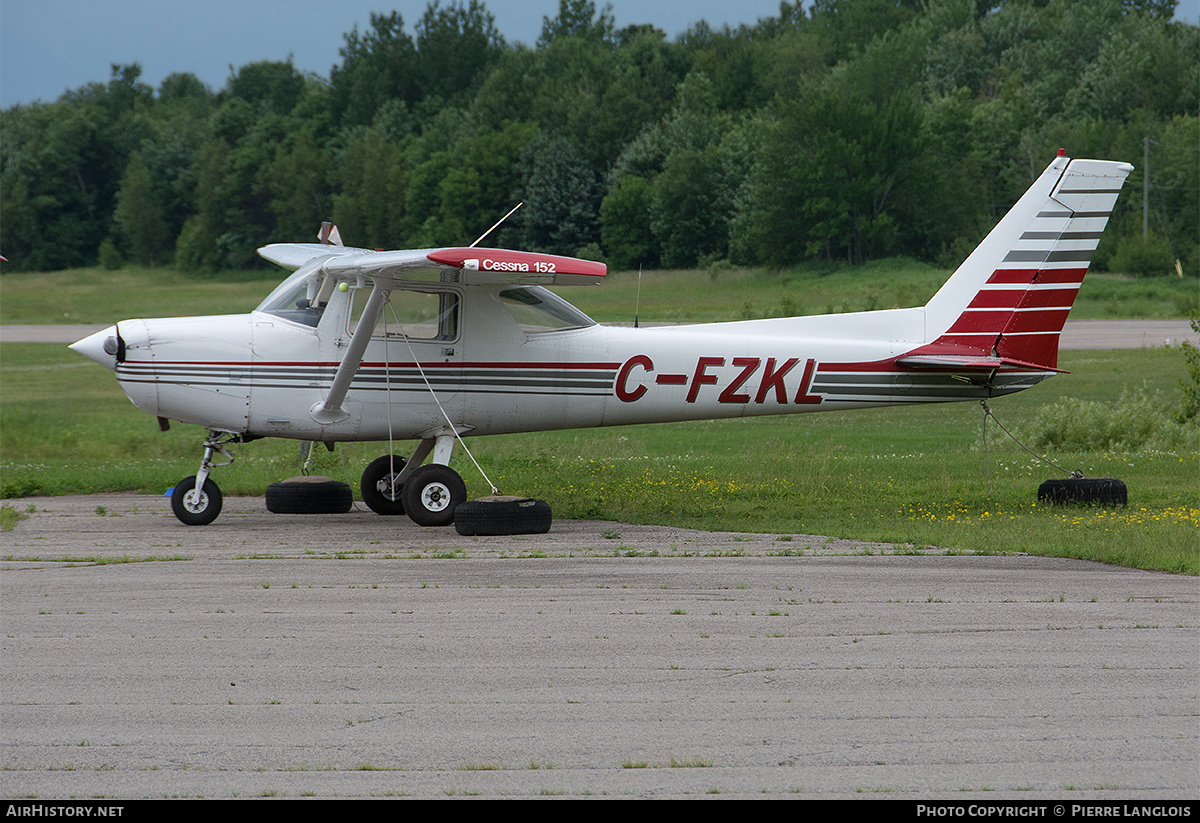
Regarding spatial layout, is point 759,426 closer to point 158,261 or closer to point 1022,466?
point 1022,466

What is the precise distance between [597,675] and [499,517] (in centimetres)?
486

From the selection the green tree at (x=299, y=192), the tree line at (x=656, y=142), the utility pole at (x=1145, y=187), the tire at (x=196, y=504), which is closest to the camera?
the tire at (x=196, y=504)

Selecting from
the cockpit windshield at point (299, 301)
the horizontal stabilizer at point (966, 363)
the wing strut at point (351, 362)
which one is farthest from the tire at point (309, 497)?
the horizontal stabilizer at point (966, 363)

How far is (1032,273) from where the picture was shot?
12102 mm

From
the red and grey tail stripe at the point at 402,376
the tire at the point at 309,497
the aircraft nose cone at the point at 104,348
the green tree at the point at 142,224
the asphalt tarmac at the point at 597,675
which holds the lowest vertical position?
the tire at the point at 309,497

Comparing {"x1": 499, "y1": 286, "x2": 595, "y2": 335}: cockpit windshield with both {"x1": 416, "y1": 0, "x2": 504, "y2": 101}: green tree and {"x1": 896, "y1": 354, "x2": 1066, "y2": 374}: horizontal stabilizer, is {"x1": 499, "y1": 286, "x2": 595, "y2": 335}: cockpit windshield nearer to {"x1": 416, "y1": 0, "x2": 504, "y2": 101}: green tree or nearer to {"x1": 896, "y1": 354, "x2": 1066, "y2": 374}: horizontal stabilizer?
{"x1": 896, "y1": 354, "x2": 1066, "y2": 374}: horizontal stabilizer

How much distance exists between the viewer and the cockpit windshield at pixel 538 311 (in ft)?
39.2

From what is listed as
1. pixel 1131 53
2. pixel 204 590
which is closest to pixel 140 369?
pixel 204 590

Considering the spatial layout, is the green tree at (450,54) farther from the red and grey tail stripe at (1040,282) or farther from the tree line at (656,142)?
the red and grey tail stripe at (1040,282)

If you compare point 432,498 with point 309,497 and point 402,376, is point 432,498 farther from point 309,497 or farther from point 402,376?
point 309,497

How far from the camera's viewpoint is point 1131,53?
61406 mm

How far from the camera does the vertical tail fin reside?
12.0 m

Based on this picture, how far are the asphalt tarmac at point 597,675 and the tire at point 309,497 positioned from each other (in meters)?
2.70

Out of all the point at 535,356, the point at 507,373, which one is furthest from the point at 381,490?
the point at 535,356
